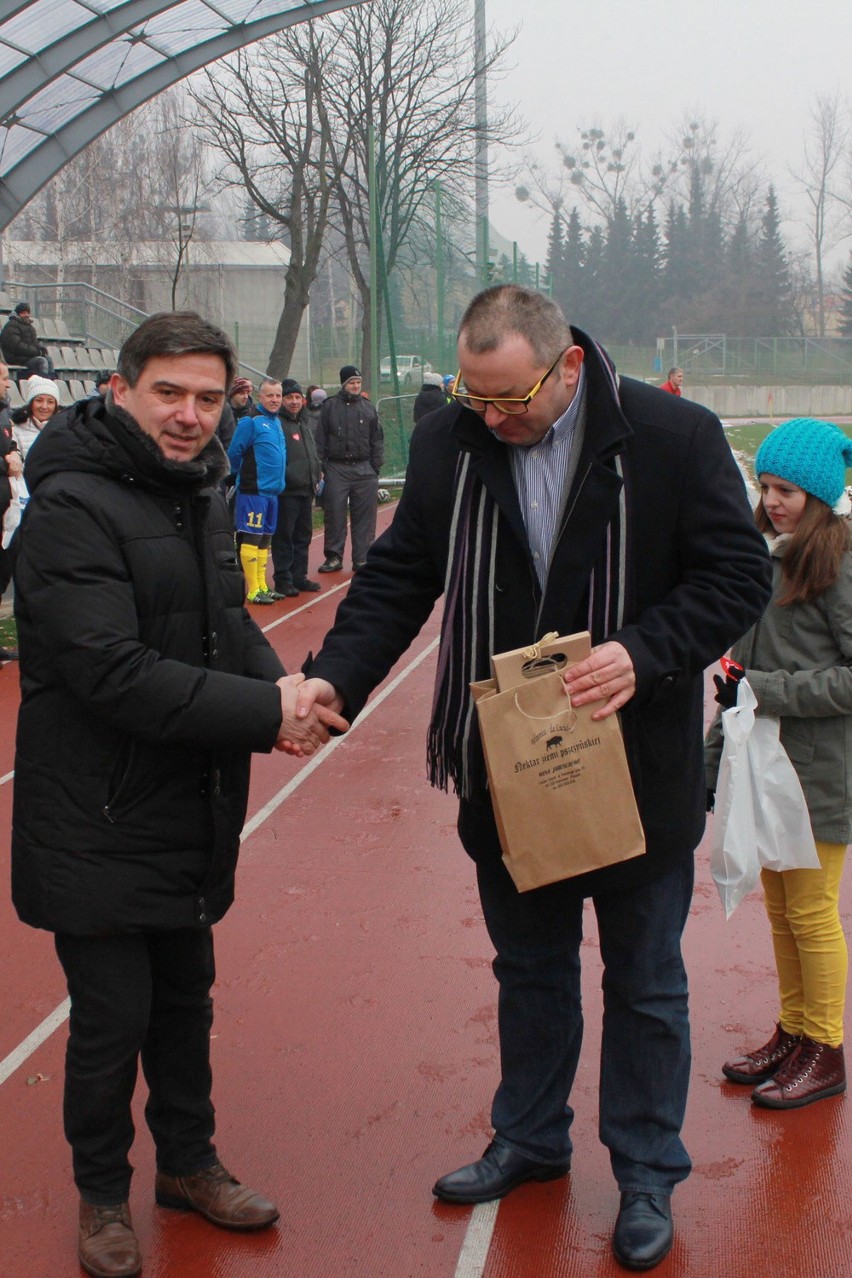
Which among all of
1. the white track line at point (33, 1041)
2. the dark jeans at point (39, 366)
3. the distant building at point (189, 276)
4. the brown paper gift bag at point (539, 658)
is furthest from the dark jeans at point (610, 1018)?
the distant building at point (189, 276)

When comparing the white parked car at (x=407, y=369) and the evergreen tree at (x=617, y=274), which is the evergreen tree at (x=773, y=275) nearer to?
the evergreen tree at (x=617, y=274)

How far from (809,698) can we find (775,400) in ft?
196

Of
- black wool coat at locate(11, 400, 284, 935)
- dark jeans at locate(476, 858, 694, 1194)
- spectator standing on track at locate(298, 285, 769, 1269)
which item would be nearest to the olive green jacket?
spectator standing on track at locate(298, 285, 769, 1269)

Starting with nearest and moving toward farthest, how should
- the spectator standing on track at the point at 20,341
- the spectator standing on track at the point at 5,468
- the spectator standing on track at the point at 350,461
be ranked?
the spectator standing on track at the point at 5,468, the spectator standing on track at the point at 350,461, the spectator standing on track at the point at 20,341

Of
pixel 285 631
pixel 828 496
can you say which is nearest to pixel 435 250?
pixel 285 631

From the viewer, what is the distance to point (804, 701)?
3.71 metres

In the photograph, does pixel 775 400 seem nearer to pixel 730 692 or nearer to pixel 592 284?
pixel 592 284

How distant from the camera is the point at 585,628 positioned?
10.0 feet

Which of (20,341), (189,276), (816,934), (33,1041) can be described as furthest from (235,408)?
(189,276)

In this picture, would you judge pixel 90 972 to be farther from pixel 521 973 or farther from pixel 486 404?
pixel 486 404

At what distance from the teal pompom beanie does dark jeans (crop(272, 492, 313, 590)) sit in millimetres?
→ 10283

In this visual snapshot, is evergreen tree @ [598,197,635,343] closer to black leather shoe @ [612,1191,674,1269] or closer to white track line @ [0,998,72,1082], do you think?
white track line @ [0,998,72,1082]

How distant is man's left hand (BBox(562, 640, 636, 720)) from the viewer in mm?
2877

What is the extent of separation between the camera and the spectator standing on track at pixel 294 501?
13.9 metres
